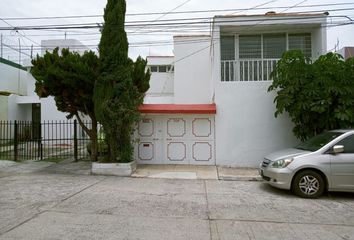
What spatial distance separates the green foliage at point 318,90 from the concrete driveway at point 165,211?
2.83 meters

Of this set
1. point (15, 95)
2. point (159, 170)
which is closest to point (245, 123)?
point (159, 170)

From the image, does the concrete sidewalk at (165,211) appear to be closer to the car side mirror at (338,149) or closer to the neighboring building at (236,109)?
the car side mirror at (338,149)

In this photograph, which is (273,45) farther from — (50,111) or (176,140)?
(50,111)

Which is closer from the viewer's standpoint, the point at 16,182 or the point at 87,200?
the point at 87,200

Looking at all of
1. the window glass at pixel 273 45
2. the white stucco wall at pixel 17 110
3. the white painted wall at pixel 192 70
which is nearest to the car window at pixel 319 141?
the window glass at pixel 273 45

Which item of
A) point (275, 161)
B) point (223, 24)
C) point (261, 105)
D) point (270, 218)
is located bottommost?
point (270, 218)

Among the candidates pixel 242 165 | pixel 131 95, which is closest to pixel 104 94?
pixel 131 95

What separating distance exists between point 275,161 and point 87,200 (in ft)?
15.9

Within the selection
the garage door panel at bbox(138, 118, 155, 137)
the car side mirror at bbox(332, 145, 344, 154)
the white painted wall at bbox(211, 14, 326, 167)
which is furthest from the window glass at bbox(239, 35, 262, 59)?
the car side mirror at bbox(332, 145, 344, 154)

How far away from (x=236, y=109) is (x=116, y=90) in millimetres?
4694

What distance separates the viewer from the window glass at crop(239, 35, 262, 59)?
1442cm

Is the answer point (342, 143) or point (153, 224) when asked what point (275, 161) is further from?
point (153, 224)

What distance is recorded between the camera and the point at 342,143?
28.0 ft

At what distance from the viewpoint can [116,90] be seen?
11852 mm
